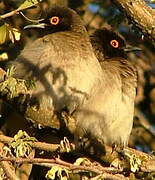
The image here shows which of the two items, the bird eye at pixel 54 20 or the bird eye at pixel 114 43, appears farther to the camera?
the bird eye at pixel 114 43

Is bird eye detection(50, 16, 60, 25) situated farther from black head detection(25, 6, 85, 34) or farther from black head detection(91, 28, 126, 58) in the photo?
black head detection(91, 28, 126, 58)

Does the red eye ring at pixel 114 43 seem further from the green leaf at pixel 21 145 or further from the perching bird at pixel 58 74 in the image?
the green leaf at pixel 21 145

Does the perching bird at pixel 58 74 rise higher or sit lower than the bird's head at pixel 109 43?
higher

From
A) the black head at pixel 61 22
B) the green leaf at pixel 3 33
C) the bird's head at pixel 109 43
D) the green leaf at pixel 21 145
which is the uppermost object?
the green leaf at pixel 3 33

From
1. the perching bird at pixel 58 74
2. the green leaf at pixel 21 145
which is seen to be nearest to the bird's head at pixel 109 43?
the perching bird at pixel 58 74

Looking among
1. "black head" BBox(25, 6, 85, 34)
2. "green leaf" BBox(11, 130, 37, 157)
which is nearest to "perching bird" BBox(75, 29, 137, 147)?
"black head" BBox(25, 6, 85, 34)

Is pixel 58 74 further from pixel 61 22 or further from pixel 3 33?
pixel 3 33

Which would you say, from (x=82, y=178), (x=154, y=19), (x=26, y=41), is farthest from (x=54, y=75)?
(x=26, y=41)

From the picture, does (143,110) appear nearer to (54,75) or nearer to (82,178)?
(54,75)
